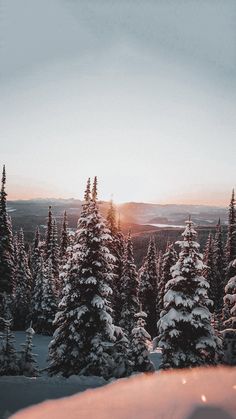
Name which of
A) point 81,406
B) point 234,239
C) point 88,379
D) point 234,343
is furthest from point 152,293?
point 81,406

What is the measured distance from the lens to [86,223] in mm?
18453

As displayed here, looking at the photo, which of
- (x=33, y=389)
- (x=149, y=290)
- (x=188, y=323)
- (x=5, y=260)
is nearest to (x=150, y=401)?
(x=33, y=389)

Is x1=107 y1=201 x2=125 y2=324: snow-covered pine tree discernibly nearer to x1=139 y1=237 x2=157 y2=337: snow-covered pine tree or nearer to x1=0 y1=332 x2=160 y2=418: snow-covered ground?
x1=139 y1=237 x2=157 y2=337: snow-covered pine tree

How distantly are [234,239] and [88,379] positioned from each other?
31829 mm

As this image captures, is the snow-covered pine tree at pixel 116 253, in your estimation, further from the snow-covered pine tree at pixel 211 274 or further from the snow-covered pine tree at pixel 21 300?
the snow-covered pine tree at pixel 21 300

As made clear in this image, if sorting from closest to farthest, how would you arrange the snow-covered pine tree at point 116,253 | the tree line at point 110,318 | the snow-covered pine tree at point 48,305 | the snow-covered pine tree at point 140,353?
the tree line at point 110,318, the snow-covered pine tree at point 140,353, the snow-covered pine tree at point 116,253, the snow-covered pine tree at point 48,305

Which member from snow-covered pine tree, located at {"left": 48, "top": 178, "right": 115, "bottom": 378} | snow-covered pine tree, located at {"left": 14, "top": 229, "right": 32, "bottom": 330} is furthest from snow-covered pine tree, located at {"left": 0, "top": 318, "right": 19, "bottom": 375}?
snow-covered pine tree, located at {"left": 14, "top": 229, "right": 32, "bottom": 330}

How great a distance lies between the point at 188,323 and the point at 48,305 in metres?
33.8

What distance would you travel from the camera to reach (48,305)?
46656mm

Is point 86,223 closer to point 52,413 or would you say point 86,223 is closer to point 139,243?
point 52,413

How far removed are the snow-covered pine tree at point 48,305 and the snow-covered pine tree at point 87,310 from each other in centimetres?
2912

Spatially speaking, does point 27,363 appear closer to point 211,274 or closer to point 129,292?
point 129,292

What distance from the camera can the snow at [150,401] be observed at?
27.6ft

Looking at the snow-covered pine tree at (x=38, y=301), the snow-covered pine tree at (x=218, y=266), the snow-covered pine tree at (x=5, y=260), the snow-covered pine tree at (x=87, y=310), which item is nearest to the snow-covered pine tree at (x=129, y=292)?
the snow-covered pine tree at (x=5, y=260)
